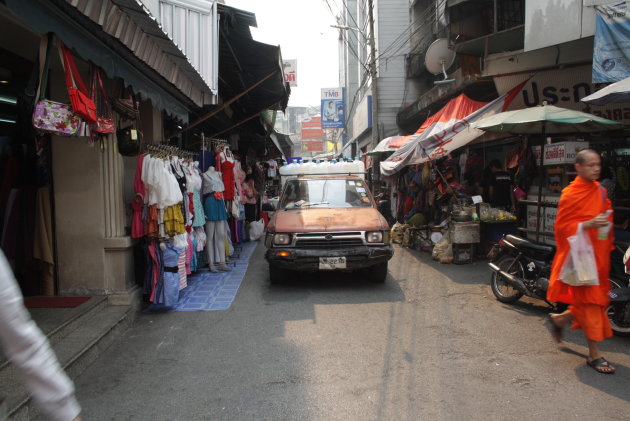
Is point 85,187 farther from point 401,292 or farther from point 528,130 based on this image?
point 528,130

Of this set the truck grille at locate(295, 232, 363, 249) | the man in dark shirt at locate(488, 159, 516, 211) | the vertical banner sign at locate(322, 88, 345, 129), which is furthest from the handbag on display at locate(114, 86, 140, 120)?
the vertical banner sign at locate(322, 88, 345, 129)

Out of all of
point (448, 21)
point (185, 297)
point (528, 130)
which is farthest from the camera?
point (448, 21)

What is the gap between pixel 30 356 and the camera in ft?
4.55

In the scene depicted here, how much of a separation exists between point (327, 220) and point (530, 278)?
9.60 feet

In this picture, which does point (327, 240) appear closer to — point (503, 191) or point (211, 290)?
point (211, 290)

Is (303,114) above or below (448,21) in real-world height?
above

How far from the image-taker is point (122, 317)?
487cm

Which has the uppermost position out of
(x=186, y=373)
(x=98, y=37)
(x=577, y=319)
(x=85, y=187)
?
(x=98, y=37)

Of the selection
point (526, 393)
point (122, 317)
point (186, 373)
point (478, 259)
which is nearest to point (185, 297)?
point (122, 317)

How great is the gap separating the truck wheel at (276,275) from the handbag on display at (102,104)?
3.15m

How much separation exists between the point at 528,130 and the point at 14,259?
7423 millimetres

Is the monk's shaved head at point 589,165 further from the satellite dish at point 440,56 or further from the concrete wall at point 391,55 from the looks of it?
the concrete wall at point 391,55

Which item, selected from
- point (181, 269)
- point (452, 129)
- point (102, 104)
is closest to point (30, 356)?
point (102, 104)

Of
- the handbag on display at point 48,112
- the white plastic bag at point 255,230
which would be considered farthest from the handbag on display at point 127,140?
the white plastic bag at point 255,230
